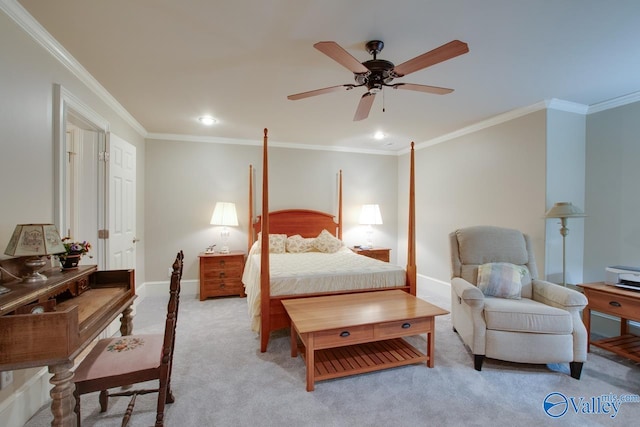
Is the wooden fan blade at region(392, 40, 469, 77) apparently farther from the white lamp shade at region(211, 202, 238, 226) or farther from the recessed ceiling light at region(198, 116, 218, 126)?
the white lamp shade at region(211, 202, 238, 226)

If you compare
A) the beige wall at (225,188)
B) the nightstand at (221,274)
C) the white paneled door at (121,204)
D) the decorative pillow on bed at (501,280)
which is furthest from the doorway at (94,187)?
the decorative pillow on bed at (501,280)

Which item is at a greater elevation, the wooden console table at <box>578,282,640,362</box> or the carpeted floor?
the wooden console table at <box>578,282,640,362</box>

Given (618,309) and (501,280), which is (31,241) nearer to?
(501,280)

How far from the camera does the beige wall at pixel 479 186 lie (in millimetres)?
3250

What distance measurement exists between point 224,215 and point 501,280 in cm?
361

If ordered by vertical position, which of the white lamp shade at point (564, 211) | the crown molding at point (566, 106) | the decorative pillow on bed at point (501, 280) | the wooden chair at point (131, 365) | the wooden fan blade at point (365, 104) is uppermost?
the crown molding at point (566, 106)

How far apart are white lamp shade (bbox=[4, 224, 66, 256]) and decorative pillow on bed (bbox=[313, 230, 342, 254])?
3213 mm

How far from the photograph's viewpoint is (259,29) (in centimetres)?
192

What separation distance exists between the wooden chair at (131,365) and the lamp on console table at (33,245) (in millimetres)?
552

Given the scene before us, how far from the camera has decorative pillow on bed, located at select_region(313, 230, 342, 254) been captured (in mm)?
4422

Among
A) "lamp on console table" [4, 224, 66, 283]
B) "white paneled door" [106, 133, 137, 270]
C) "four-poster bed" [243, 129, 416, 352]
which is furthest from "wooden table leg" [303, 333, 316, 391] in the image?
"white paneled door" [106, 133, 137, 270]

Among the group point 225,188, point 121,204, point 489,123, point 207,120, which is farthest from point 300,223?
point 489,123

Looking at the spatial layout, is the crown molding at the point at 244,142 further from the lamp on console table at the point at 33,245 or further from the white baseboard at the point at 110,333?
the lamp on console table at the point at 33,245

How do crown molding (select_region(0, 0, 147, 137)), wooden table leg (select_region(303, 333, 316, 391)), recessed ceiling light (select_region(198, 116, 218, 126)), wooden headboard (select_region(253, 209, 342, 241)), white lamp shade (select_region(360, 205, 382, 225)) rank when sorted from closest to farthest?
crown molding (select_region(0, 0, 147, 137)), wooden table leg (select_region(303, 333, 316, 391)), recessed ceiling light (select_region(198, 116, 218, 126)), wooden headboard (select_region(253, 209, 342, 241)), white lamp shade (select_region(360, 205, 382, 225))
